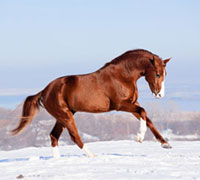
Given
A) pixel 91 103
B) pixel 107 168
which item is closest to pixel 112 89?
pixel 91 103

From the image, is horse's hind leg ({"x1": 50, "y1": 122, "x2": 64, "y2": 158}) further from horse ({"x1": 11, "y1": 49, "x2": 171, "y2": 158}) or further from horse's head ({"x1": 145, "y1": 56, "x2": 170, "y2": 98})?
horse's head ({"x1": 145, "y1": 56, "x2": 170, "y2": 98})

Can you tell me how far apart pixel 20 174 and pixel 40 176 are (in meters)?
0.43

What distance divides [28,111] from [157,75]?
3.03 m

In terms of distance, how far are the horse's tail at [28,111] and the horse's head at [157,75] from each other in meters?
2.52

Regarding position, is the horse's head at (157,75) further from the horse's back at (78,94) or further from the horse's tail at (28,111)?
the horse's tail at (28,111)

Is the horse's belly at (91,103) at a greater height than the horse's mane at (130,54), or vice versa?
the horse's mane at (130,54)

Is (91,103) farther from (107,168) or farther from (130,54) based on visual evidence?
(107,168)

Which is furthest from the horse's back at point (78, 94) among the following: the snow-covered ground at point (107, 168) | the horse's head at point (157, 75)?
the snow-covered ground at point (107, 168)

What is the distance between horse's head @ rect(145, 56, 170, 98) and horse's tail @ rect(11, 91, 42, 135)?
8.26ft

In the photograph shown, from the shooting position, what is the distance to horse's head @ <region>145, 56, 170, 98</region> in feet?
27.8

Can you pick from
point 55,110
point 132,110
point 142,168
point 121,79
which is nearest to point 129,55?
point 121,79

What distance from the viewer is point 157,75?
850 centimetres

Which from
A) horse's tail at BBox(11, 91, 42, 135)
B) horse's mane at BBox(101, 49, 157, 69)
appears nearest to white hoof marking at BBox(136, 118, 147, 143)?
horse's mane at BBox(101, 49, 157, 69)

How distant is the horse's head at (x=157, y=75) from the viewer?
8477 mm
